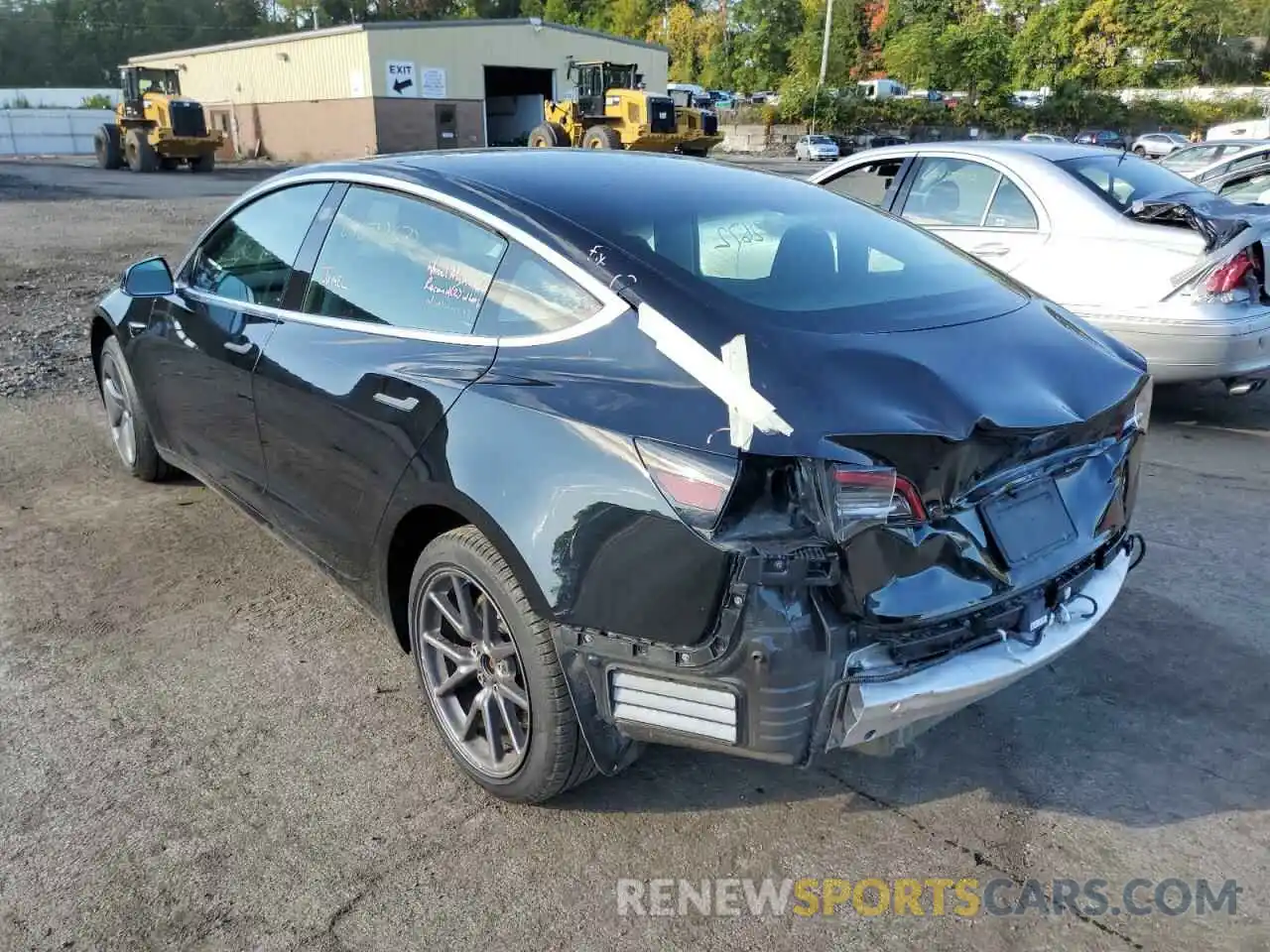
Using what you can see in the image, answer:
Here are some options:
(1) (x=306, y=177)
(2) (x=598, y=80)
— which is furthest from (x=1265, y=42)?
(1) (x=306, y=177)

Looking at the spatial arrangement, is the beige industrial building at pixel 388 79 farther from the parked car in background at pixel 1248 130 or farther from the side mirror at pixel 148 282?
the side mirror at pixel 148 282

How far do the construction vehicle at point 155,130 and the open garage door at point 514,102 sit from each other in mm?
13431

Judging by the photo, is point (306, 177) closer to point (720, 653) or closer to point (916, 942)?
point (720, 653)

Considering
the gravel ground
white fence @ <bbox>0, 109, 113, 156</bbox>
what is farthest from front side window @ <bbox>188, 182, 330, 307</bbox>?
white fence @ <bbox>0, 109, 113, 156</bbox>

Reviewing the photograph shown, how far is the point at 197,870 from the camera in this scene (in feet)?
8.04

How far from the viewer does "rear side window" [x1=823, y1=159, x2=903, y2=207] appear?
7.11 m

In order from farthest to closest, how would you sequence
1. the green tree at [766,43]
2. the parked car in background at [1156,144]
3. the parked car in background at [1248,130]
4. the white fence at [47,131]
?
the green tree at [766,43]
the white fence at [47,131]
the parked car in background at [1156,144]
the parked car in background at [1248,130]

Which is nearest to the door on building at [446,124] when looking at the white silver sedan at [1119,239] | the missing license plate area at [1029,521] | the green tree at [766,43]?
the white silver sedan at [1119,239]

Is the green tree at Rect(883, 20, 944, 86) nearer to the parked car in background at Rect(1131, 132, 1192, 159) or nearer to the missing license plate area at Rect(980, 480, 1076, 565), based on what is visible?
the parked car in background at Rect(1131, 132, 1192, 159)

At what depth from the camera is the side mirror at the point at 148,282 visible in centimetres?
408

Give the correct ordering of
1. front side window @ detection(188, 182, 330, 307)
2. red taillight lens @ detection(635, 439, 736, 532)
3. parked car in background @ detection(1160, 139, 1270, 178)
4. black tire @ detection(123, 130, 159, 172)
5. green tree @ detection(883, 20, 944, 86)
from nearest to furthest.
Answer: red taillight lens @ detection(635, 439, 736, 532) < front side window @ detection(188, 182, 330, 307) < parked car in background @ detection(1160, 139, 1270, 178) < black tire @ detection(123, 130, 159, 172) < green tree @ detection(883, 20, 944, 86)

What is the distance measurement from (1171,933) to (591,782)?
1471 millimetres

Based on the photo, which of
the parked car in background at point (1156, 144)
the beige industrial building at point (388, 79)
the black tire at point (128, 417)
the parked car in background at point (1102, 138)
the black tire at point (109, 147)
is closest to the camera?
the black tire at point (128, 417)

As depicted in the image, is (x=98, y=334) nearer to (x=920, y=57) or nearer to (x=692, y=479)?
(x=692, y=479)
